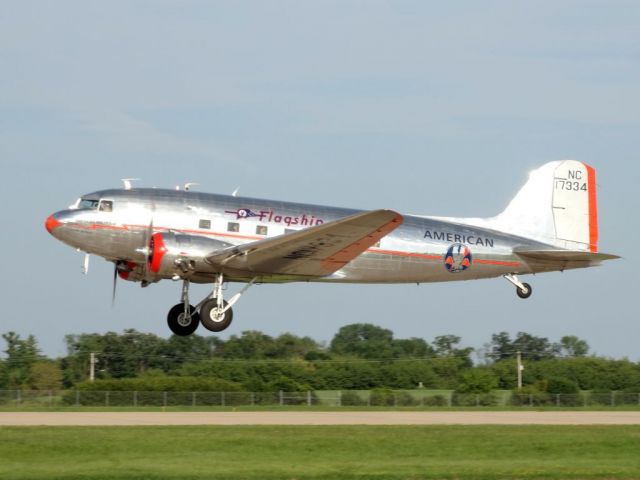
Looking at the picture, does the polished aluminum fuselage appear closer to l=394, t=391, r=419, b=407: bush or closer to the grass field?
the grass field

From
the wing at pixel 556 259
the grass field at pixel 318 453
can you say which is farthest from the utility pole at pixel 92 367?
the grass field at pixel 318 453

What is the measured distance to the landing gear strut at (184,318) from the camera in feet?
80.2

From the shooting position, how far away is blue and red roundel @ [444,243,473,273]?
25.3m

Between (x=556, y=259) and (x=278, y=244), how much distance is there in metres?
7.61

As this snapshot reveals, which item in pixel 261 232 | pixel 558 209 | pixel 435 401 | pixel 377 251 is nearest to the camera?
pixel 261 232

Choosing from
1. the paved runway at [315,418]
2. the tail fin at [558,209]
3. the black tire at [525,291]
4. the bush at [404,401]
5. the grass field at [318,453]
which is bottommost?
the grass field at [318,453]

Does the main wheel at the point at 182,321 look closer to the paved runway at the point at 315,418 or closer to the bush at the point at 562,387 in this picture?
the paved runway at the point at 315,418

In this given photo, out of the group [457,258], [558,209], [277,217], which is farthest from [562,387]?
[277,217]

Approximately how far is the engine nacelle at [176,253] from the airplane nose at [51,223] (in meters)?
2.16

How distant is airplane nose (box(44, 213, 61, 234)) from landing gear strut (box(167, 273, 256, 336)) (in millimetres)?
3079

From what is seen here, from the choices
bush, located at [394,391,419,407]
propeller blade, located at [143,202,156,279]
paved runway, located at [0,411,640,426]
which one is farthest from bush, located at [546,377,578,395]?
propeller blade, located at [143,202,156,279]

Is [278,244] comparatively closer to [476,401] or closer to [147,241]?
[147,241]

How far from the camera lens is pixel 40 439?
59.1ft

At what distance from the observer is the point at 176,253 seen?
22.6 meters
